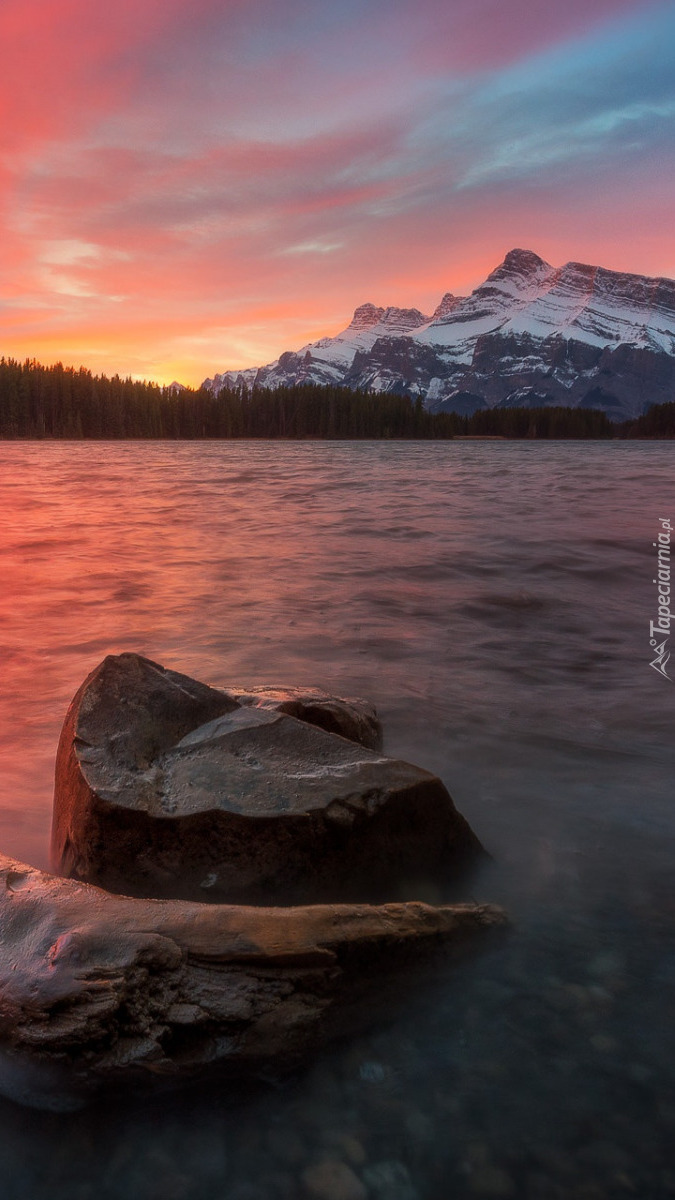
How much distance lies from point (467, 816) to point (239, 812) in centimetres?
146

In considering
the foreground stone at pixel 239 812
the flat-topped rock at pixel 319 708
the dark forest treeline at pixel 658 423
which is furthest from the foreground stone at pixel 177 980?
the dark forest treeline at pixel 658 423

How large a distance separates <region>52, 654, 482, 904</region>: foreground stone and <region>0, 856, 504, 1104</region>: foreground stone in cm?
30

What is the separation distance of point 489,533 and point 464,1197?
1294cm

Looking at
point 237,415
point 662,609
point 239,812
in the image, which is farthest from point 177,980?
point 237,415

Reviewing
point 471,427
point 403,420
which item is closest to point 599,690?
point 403,420

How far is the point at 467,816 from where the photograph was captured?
3748 millimetres

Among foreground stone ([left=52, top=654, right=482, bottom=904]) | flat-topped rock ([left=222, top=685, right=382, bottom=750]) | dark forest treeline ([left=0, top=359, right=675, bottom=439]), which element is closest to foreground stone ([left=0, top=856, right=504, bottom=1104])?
foreground stone ([left=52, top=654, right=482, bottom=904])

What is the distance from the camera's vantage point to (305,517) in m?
17.4

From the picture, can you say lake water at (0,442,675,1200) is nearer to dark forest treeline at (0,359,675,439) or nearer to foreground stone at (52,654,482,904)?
A: foreground stone at (52,654,482,904)

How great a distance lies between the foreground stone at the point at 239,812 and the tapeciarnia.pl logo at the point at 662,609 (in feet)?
12.3

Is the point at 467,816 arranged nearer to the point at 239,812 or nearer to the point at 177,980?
the point at 239,812

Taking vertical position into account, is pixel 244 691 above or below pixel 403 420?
below

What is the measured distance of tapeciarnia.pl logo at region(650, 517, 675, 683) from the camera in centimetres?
642

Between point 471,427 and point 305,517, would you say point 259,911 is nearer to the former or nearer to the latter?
point 305,517
